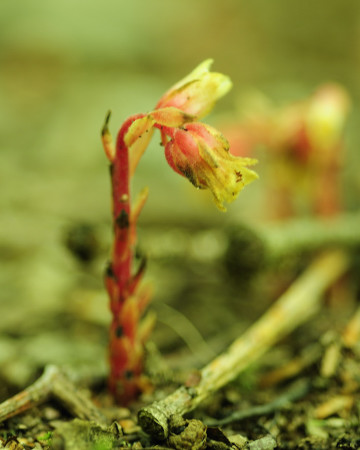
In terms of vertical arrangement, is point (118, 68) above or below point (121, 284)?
above

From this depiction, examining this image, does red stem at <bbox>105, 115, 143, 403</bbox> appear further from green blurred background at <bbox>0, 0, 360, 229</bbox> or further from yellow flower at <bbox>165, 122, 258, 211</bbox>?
green blurred background at <bbox>0, 0, 360, 229</bbox>

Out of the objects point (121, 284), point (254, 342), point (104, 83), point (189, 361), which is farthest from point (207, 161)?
point (104, 83)

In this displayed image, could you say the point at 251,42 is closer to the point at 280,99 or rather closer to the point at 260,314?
the point at 280,99

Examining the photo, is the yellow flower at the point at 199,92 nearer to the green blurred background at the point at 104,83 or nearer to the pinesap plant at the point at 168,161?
the pinesap plant at the point at 168,161

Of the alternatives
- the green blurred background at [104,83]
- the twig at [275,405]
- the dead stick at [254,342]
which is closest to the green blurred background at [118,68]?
the green blurred background at [104,83]

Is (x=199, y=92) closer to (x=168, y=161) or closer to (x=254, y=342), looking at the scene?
(x=168, y=161)

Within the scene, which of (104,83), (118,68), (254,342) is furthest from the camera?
(118,68)

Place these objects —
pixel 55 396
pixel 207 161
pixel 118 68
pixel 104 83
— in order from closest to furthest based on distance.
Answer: pixel 207 161 < pixel 55 396 < pixel 104 83 < pixel 118 68
